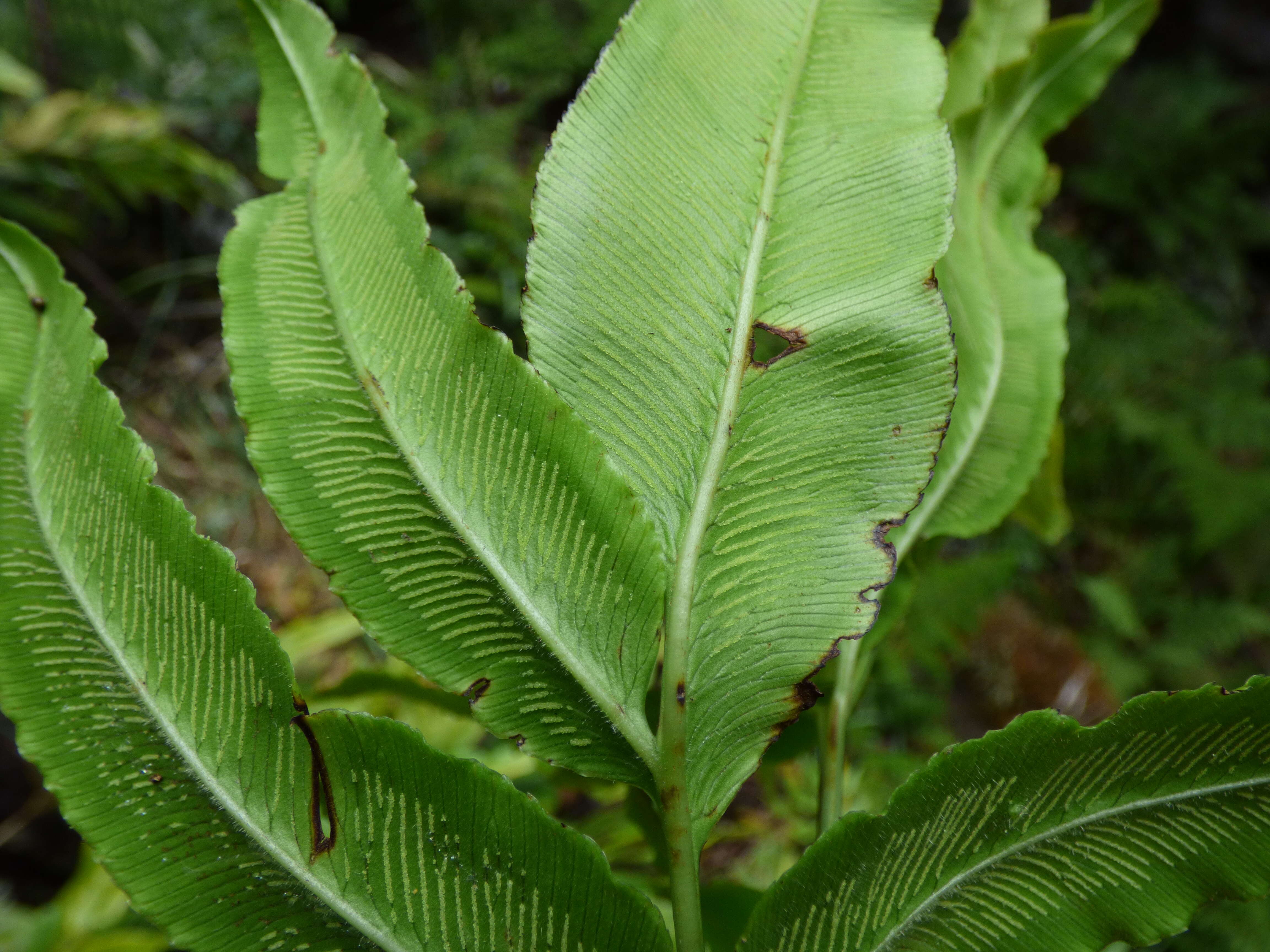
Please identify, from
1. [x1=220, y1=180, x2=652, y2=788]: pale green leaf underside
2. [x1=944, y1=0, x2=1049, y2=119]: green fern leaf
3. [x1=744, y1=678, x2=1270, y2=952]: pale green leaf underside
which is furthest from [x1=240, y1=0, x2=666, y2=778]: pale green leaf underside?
[x1=944, y1=0, x2=1049, y2=119]: green fern leaf

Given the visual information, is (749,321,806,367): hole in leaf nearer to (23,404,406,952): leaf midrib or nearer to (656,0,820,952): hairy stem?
(656,0,820,952): hairy stem

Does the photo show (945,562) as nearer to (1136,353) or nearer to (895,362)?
(1136,353)

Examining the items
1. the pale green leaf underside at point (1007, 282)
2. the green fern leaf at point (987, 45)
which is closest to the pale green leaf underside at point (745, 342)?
the pale green leaf underside at point (1007, 282)

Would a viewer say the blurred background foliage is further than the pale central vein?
Yes

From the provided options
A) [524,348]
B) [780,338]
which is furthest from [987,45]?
[524,348]

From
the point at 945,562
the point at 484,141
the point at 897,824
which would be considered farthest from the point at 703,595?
the point at 484,141

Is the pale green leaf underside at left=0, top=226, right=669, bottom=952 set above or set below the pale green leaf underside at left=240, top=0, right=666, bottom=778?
below

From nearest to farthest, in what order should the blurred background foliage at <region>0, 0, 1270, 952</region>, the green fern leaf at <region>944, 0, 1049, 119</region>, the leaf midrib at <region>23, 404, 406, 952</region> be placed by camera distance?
the leaf midrib at <region>23, 404, 406, 952</region> < the green fern leaf at <region>944, 0, 1049, 119</region> < the blurred background foliage at <region>0, 0, 1270, 952</region>

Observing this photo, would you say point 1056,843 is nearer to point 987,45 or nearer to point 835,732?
point 835,732

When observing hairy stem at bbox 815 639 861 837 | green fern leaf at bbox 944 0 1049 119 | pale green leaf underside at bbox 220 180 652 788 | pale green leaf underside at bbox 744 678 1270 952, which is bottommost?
hairy stem at bbox 815 639 861 837
